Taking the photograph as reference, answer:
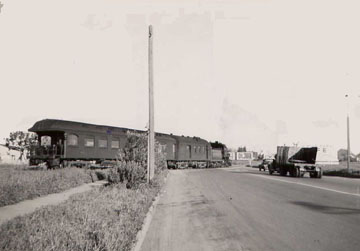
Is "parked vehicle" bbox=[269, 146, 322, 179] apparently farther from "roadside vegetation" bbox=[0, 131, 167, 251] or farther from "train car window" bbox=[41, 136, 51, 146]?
"train car window" bbox=[41, 136, 51, 146]

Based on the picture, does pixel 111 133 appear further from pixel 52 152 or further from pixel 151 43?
pixel 151 43

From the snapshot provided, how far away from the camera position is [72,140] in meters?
21.6

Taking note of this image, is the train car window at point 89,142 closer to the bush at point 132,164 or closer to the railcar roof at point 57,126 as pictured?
the railcar roof at point 57,126

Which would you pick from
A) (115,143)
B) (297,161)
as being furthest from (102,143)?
(297,161)

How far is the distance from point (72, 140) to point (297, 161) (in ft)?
59.2

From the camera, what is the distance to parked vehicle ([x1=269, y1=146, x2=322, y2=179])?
23594 mm

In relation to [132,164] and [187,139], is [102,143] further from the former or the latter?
[187,139]

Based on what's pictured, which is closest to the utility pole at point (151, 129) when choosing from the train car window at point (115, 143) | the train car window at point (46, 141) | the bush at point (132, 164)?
the bush at point (132, 164)

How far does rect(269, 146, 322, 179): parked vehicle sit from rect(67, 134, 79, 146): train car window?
670 inches

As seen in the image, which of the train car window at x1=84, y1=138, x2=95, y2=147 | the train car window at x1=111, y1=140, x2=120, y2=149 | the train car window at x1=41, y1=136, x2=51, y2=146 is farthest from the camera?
the train car window at x1=111, y1=140, x2=120, y2=149

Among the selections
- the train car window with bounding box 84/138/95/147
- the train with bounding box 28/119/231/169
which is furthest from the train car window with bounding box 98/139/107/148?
the train car window with bounding box 84/138/95/147

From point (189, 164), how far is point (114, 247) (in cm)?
3641

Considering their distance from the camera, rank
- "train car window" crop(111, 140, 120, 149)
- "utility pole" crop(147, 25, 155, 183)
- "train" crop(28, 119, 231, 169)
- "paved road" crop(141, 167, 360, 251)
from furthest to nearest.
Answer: "train car window" crop(111, 140, 120, 149) → "train" crop(28, 119, 231, 169) → "utility pole" crop(147, 25, 155, 183) → "paved road" crop(141, 167, 360, 251)

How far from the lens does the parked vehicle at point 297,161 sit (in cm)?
2359
